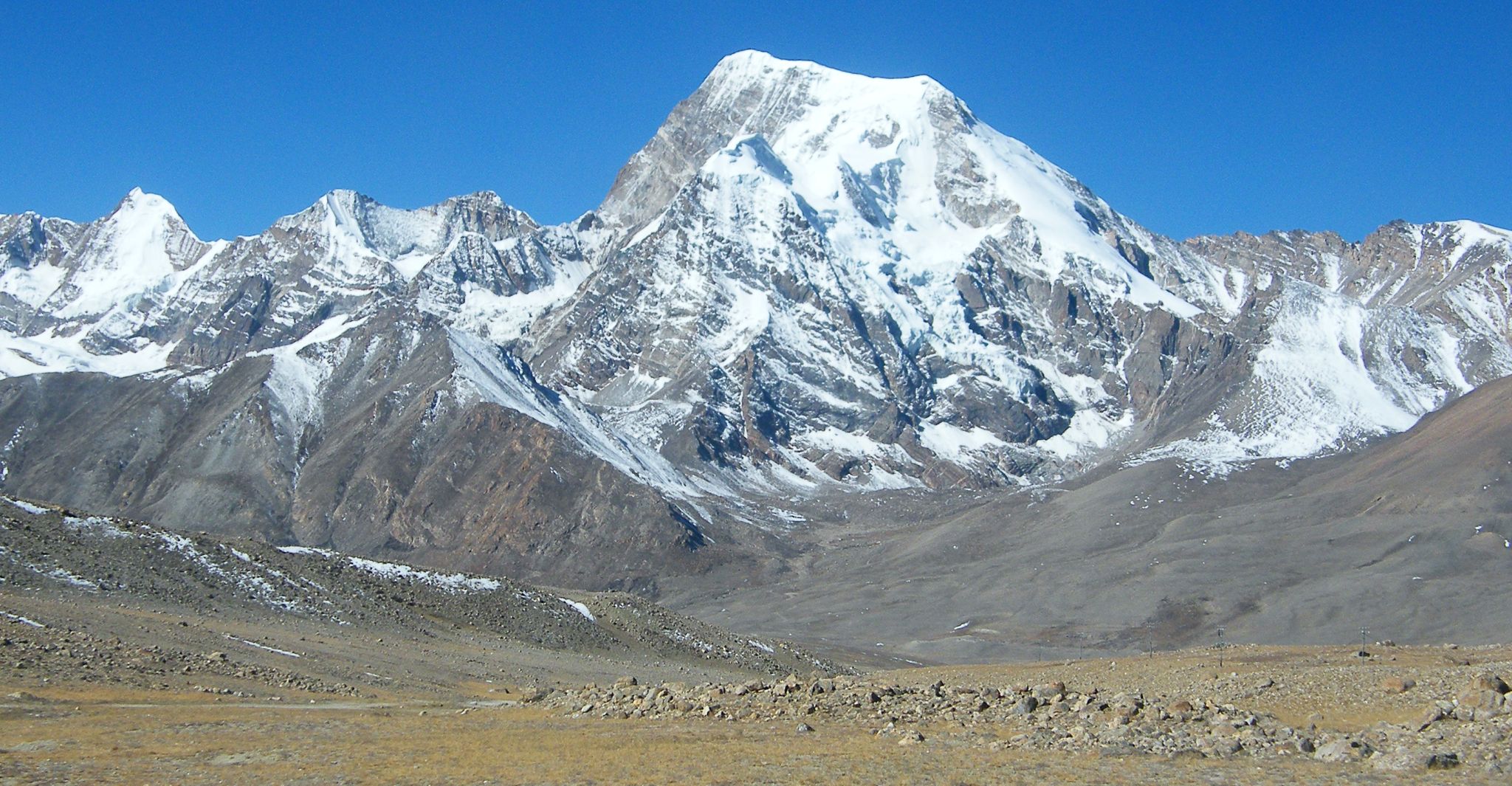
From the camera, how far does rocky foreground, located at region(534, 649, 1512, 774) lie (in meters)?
39.5

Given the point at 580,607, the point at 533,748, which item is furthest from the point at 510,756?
the point at 580,607

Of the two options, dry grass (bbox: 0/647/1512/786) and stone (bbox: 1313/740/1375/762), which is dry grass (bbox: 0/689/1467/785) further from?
stone (bbox: 1313/740/1375/762)

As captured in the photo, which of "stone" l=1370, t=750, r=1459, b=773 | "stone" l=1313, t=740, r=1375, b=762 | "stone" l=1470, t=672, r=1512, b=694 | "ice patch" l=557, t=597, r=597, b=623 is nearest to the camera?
"stone" l=1370, t=750, r=1459, b=773

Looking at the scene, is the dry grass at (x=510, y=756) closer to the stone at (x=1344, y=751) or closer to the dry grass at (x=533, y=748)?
the dry grass at (x=533, y=748)

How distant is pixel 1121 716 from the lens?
4325 cm

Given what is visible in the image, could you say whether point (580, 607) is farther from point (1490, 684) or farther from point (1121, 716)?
point (1490, 684)

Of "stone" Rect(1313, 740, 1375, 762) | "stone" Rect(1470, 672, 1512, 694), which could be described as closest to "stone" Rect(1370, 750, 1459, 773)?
"stone" Rect(1313, 740, 1375, 762)

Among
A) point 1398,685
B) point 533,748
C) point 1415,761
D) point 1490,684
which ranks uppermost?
point 1398,685

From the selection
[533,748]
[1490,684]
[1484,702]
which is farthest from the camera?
[1490,684]

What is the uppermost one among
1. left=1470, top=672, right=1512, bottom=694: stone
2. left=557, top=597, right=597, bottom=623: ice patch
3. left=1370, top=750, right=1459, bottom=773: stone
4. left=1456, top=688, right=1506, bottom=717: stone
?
left=557, top=597, right=597, bottom=623: ice patch

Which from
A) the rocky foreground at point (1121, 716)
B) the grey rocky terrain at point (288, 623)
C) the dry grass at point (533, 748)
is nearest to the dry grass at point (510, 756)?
the dry grass at point (533, 748)

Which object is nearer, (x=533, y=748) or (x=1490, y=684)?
(x=533, y=748)

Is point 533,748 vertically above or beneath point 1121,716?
beneath

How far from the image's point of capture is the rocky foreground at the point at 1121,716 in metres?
39.5
